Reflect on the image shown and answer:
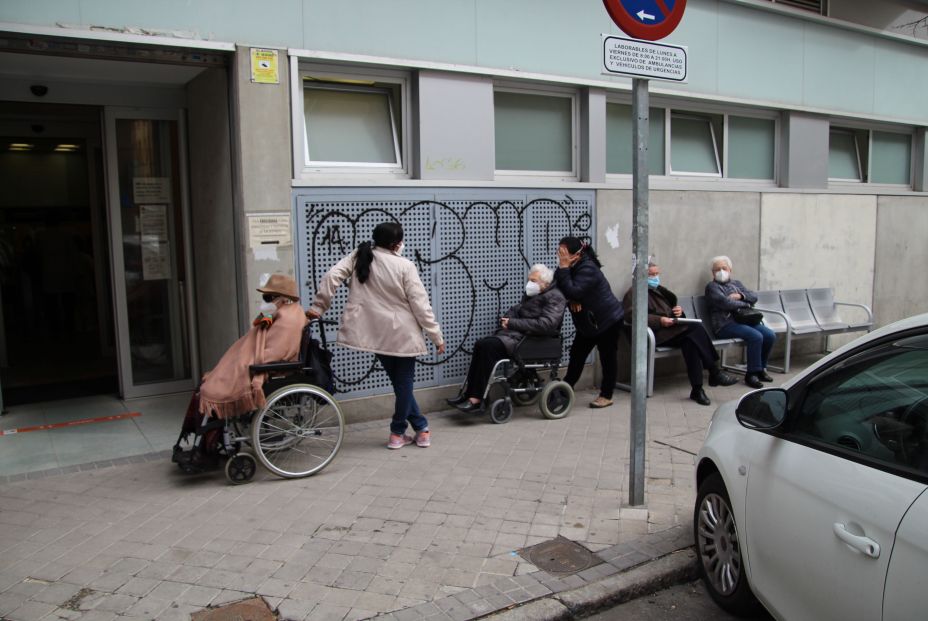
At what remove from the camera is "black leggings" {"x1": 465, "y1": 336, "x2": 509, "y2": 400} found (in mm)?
6945

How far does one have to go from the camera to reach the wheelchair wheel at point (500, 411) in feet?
23.1

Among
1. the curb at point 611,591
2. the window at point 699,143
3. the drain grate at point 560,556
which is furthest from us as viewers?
the window at point 699,143

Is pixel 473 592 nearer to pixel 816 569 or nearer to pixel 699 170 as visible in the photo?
pixel 816 569

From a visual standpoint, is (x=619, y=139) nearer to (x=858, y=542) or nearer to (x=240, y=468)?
(x=240, y=468)

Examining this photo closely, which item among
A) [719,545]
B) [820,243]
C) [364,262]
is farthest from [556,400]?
[820,243]

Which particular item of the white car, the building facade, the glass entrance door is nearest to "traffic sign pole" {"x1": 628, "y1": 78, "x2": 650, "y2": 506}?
the building facade

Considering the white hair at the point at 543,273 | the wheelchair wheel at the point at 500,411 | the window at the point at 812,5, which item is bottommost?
the wheelchair wheel at the point at 500,411

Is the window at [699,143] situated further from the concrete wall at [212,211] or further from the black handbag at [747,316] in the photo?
the concrete wall at [212,211]

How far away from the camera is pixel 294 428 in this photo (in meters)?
5.54

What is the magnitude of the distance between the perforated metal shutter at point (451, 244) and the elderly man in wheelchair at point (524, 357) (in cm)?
41

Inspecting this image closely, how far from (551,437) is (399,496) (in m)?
1.88

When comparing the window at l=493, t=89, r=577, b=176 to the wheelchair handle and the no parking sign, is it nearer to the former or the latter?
the wheelchair handle

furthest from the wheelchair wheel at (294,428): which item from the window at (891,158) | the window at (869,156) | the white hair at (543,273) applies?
the window at (891,158)

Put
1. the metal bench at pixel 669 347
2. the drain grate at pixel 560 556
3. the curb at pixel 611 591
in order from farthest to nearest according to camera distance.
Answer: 1. the metal bench at pixel 669 347
2. the drain grate at pixel 560 556
3. the curb at pixel 611 591
